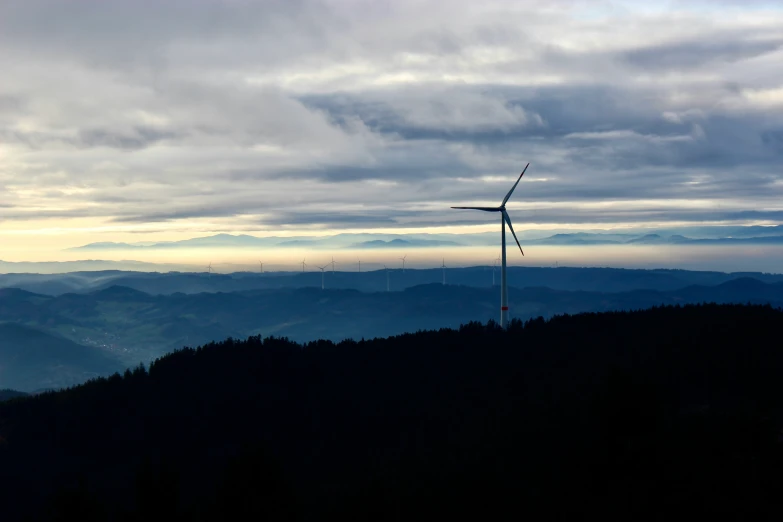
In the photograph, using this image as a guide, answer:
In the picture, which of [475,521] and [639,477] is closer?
[639,477]

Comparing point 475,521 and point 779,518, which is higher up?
point 779,518

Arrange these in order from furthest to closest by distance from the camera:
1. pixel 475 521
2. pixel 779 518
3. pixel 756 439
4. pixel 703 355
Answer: pixel 703 355 → pixel 475 521 → pixel 756 439 → pixel 779 518

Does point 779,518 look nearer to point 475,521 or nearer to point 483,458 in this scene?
point 475,521

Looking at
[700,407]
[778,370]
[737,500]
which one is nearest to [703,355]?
[778,370]

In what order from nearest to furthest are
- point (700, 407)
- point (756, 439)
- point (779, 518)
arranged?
point (779, 518)
point (756, 439)
point (700, 407)

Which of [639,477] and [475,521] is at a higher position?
[639,477]

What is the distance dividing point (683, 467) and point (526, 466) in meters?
33.4

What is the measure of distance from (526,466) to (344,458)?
68.6 metres

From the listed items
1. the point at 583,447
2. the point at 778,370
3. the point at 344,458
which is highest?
the point at 778,370

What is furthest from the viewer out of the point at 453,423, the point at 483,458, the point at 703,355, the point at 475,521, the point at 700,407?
the point at 453,423

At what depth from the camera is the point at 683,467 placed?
105 meters

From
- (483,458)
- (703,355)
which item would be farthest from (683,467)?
(703,355)

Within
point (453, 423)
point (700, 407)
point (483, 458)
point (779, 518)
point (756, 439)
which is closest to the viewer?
point (779, 518)

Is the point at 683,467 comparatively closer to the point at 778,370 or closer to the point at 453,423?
the point at 778,370
